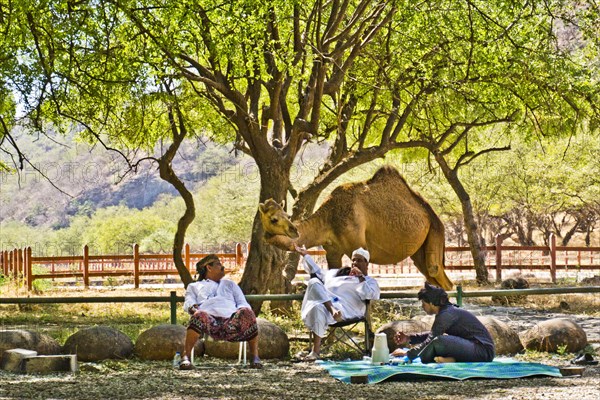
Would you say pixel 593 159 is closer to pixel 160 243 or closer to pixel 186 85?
pixel 186 85

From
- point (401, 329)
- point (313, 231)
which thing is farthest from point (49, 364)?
point (313, 231)

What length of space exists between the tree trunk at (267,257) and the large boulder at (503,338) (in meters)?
5.71

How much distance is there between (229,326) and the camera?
11.3 meters

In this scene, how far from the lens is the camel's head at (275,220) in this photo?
1391 cm

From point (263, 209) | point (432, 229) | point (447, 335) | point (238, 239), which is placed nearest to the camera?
point (447, 335)

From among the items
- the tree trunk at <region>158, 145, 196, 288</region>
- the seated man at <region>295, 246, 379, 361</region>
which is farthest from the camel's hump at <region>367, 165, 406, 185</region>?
the tree trunk at <region>158, 145, 196, 288</region>

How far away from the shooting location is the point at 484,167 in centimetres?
4866

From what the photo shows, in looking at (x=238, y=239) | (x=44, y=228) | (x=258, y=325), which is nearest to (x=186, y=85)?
(x=258, y=325)

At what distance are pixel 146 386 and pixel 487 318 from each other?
4.96m

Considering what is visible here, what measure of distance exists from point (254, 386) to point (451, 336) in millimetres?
2327

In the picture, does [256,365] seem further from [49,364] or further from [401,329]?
[49,364]

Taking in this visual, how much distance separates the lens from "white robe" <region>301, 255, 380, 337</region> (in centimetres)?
1188

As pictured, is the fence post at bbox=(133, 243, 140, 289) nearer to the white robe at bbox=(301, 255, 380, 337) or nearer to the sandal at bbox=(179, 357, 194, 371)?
the white robe at bbox=(301, 255, 380, 337)

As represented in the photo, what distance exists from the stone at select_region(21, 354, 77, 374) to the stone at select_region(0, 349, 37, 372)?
96 mm
